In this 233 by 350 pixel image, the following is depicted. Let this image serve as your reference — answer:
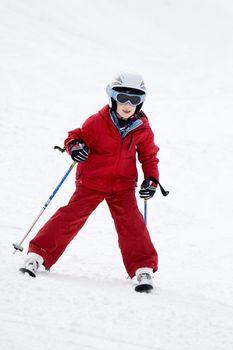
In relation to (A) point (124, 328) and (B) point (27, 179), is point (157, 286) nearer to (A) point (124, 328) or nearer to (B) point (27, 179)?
(A) point (124, 328)

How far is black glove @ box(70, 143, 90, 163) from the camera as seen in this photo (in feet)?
12.8

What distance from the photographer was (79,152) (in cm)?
390

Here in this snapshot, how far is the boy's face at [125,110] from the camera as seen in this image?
13.2 feet

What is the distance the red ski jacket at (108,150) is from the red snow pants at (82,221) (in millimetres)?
100

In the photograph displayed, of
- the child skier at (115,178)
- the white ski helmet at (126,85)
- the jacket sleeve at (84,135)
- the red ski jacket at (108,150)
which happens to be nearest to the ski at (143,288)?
the child skier at (115,178)

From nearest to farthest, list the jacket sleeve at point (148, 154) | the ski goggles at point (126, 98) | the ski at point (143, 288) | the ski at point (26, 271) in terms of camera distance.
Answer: the ski at point (26, 271), the ski at point (143, 288), the ski goggles at point (126, 98), the jacket sleeve at point (148, 154)

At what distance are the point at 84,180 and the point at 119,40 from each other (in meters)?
18.7

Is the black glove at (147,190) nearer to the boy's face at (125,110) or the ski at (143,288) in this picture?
the boy's face at (125,110)

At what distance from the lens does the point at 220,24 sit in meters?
26.4

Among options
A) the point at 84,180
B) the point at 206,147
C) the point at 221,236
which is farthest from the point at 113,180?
the point at 206,147

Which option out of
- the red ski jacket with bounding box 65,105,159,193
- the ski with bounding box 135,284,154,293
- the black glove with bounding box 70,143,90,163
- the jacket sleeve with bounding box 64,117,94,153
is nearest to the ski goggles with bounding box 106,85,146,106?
the red ski jacket with bounding box 65,105,159,193

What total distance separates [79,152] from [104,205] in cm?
296

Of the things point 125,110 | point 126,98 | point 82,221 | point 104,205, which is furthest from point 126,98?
point 104,205

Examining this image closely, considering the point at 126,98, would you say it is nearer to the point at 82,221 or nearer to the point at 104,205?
the point at 82,221
